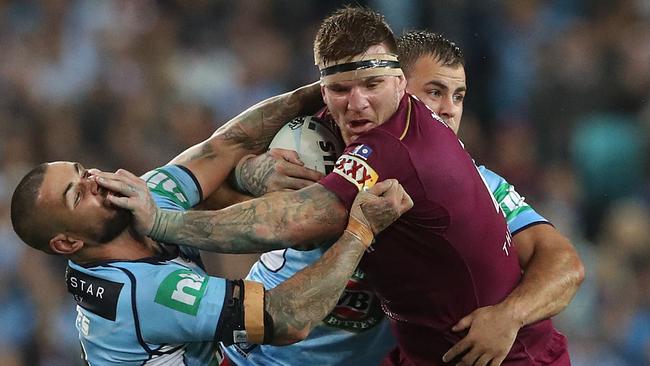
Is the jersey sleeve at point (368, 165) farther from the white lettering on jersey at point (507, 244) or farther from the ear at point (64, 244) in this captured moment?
the ear at point (64, 244)

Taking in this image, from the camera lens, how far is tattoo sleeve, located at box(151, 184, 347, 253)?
4023 millimetres

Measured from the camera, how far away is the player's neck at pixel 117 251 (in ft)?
13.9

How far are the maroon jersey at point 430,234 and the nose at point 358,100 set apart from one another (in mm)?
113

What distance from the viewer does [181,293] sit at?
13.5 feet

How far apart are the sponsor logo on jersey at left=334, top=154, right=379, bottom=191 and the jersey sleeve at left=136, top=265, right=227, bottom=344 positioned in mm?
614

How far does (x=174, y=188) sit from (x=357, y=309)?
0.88m

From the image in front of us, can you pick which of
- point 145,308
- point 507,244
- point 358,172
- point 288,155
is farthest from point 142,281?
point 507,244

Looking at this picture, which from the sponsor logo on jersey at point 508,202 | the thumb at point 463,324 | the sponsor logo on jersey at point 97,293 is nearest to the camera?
the sponsor logo on jersey at point 97,293

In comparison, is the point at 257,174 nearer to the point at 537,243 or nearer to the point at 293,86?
the point at 537,243

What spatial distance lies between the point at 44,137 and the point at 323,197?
18.1 ft

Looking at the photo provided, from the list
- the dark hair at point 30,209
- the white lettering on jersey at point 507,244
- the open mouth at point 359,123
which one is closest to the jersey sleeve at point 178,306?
the dark hair at point 30,209

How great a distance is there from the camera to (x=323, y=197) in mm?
4027

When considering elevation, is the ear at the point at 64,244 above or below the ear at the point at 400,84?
below

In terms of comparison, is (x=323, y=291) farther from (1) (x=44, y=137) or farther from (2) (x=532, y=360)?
(1) (x=44, y=137)
